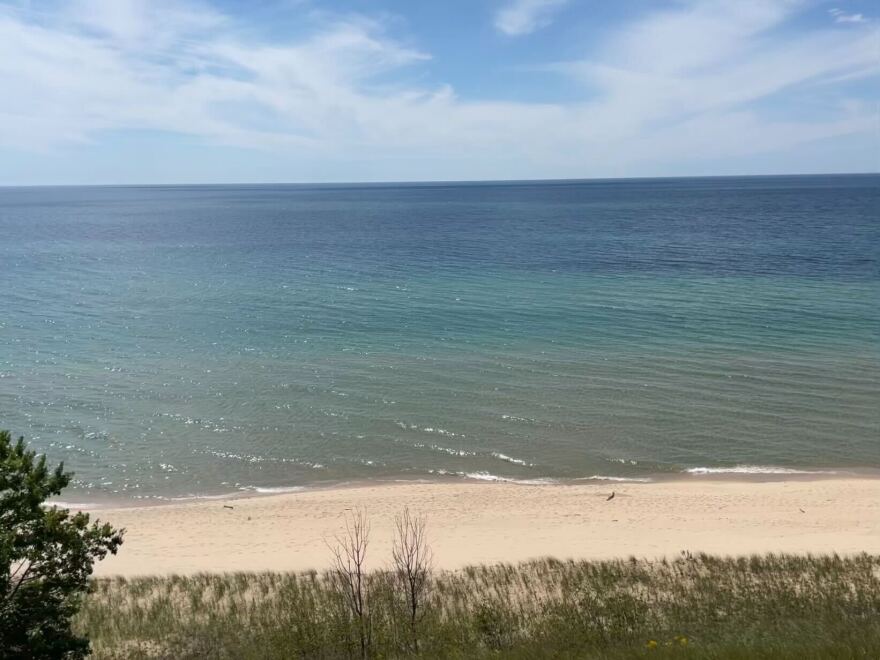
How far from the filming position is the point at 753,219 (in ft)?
372

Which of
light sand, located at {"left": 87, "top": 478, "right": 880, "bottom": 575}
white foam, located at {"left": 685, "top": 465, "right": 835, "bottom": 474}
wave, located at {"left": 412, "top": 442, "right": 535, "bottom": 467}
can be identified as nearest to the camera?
light sand, located at {"left": 87, "top": 478, "right": 880, "bottom": 575}

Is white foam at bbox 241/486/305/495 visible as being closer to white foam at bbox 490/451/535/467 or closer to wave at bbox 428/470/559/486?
wave at bbox 428/470/559/486

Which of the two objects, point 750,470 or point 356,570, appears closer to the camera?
point 356,570

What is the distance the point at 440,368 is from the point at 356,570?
17200mm

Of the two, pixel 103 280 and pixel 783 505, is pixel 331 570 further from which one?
pixel 103 280

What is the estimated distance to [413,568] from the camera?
16.1 metres

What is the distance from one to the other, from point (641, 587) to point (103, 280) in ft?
184

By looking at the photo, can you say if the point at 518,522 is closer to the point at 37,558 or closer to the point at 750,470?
the point at 750,470

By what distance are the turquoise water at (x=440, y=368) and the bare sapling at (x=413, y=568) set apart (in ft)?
13.5

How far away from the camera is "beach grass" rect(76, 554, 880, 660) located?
35.4ft

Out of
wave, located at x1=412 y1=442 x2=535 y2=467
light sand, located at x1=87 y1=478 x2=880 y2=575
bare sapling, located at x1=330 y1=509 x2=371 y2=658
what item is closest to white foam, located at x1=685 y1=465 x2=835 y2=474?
light sand, located at x1=87 y1=478 x2=880 y2=575

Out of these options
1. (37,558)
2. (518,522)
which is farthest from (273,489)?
(37,558)

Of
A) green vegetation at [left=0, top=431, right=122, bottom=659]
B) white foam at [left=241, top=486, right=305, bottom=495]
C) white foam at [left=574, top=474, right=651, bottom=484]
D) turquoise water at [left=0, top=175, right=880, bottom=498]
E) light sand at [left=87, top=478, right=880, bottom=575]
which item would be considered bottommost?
white foam at [left=574, top=474, right=651, bottom=484]

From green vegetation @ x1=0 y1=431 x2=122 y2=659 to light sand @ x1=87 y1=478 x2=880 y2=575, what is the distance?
8.33m
